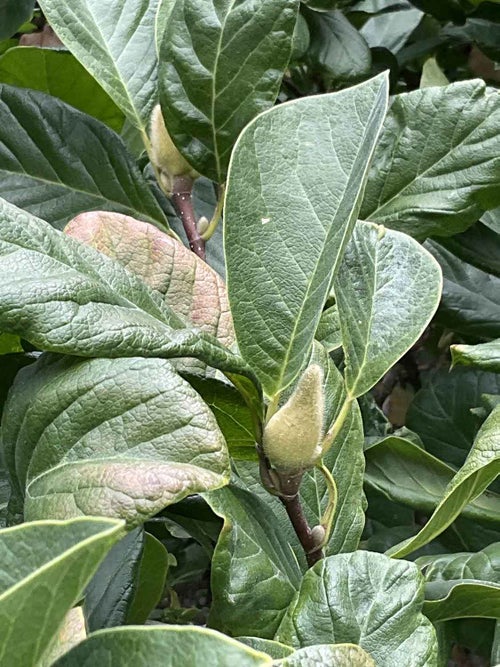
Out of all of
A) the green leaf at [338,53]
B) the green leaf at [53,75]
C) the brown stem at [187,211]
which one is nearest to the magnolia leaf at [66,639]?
the brown stem at [187,211]

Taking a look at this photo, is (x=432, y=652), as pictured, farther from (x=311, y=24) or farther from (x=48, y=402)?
(x=311, y=24)

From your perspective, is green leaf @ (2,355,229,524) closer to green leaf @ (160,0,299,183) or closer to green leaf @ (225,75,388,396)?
green leaf @ (225,75,388,396)

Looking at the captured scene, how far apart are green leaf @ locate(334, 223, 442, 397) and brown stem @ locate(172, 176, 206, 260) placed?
0.14 meters

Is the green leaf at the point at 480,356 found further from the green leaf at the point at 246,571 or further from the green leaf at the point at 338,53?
the green leaf at the point at 338,53

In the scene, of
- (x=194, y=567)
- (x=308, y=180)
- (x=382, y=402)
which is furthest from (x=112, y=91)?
(x=382, y=402)

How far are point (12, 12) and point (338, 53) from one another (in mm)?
355

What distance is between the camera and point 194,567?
1.14 metres

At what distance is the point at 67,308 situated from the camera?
1.28ft

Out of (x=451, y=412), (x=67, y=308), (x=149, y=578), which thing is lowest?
(x=451, y=412)

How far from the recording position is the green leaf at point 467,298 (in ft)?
3.04

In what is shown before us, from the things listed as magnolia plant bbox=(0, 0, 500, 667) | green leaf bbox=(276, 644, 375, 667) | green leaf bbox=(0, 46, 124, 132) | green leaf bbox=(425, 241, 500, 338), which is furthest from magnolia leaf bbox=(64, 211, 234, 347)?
green leaf bbox=(425, 241, 500, 338)

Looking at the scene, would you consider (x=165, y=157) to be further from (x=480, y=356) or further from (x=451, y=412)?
(x=451, y=412)

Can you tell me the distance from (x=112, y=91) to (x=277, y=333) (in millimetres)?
281

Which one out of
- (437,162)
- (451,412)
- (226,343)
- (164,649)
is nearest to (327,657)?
(164,649)
